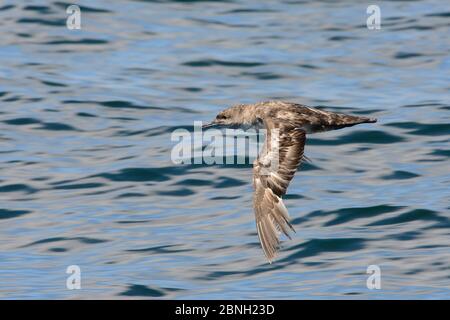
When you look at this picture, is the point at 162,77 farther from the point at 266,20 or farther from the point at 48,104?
the point at 266,20

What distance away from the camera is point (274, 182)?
33.6ft

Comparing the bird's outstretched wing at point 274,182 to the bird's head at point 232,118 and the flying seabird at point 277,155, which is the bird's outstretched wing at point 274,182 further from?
the bird's head at point 232,118

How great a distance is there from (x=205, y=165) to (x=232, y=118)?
1.85m

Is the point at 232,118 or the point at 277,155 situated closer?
the point at 277,155

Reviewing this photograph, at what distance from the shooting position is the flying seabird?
33.0ft

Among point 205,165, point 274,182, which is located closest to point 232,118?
point 205,165

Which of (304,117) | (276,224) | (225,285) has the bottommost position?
(225,285)

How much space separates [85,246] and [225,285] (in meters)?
1.87

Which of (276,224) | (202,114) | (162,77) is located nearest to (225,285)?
(276,224)

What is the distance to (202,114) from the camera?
53.0 ft

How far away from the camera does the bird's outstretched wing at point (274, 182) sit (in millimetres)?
10008

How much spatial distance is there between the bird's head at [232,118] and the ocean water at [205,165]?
1.04 m

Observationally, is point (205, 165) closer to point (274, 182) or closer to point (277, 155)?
point (277, 155)

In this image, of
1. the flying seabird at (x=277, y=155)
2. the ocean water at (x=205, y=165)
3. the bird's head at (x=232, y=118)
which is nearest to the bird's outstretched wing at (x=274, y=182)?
the flying seabird at (x=277, y=155)
